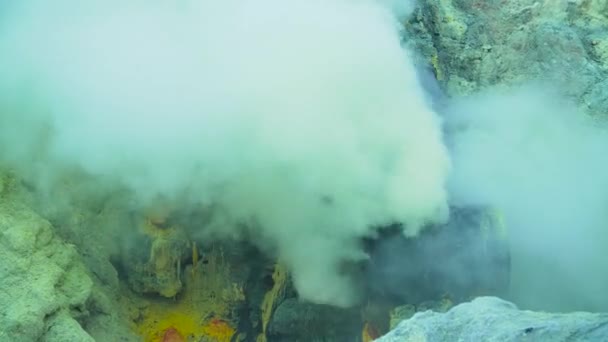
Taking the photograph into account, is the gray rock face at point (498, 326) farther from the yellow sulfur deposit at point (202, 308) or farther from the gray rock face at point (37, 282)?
the yellow sulfur deposit at point (202, 308)

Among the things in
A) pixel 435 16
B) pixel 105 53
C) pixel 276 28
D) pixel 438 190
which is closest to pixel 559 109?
pixel 435 16

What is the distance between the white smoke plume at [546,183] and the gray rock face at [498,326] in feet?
10.9

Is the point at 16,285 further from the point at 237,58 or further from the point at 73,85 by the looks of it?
the point at 237,58

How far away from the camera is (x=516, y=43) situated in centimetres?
827

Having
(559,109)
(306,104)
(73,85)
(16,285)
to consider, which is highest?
(559,109)

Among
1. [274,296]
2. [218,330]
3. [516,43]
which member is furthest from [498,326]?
Result: [516,43]

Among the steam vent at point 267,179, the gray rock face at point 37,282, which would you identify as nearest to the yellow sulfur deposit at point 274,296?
the steam vent at point 267,179

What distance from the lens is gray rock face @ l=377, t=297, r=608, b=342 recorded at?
3615mm

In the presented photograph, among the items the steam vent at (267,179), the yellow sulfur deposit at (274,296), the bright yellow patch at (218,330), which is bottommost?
the bright yellow patch at (218,330)

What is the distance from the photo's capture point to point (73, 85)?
6848mm

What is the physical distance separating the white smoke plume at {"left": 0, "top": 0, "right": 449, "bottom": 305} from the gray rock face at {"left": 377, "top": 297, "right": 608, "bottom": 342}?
7.01 ft

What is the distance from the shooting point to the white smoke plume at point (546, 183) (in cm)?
763

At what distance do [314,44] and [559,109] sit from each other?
2908 mm

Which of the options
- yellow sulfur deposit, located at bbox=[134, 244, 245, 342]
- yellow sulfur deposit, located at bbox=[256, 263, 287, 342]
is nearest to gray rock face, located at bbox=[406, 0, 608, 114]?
yellow sulfur deposit, located at bbox=[256, 263, 287, 342]
